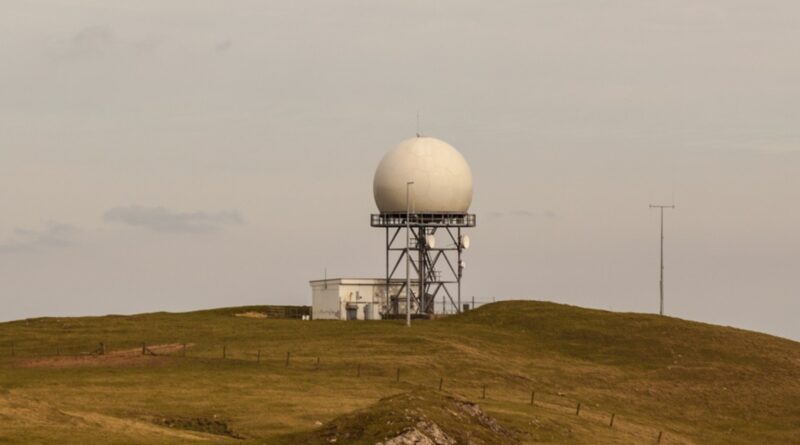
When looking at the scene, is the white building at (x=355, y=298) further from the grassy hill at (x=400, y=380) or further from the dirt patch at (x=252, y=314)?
the grassy hill at (x=400, y=380)

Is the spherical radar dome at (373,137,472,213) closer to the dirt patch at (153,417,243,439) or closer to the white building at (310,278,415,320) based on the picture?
the white building at (310,278,415,320)

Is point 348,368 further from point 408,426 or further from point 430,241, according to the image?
point 430,241

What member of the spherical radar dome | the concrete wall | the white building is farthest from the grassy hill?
the concrete wall

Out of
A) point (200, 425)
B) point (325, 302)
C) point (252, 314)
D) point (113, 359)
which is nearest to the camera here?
point (200, 425)

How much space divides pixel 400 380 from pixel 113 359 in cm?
1819

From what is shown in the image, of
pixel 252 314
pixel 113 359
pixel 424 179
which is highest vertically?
pixel 424 179

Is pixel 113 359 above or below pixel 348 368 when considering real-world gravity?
above

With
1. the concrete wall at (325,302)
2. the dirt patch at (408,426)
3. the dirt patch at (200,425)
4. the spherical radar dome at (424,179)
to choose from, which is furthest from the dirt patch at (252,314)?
the dirt patch at (408,426)

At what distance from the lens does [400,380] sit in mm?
84188

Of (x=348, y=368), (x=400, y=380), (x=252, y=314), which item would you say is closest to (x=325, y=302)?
(x=252, y=314)

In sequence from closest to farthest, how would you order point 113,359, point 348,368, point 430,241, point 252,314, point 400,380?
point 400,380 → point 348,368 → point 113,359 → point 430,241 → point 252,314

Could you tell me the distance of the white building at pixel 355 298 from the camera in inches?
4924

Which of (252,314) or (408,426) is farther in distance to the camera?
(252,314)

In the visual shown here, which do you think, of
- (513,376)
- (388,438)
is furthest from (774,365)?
(388,438)
